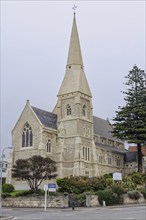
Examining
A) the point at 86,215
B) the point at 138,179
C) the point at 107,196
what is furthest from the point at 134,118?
the point at 86,215

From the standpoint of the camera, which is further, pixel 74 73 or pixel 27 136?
pixel 74 73

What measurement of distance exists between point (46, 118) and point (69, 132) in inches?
218

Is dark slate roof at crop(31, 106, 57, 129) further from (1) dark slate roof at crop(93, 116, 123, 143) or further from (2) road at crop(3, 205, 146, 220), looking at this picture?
(2) road at crop(3, 205, 146, 220)

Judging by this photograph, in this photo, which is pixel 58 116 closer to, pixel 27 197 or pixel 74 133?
pixel 74 133

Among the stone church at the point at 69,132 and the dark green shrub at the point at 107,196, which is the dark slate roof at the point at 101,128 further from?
the dark green shrub at the point at 107,196

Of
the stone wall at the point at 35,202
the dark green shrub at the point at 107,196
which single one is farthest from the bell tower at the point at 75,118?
the dark green shrub at the point at 107,196

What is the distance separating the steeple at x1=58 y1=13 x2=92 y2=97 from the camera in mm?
72312

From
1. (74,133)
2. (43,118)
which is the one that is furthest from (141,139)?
(43,118)

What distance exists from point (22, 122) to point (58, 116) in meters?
7.97

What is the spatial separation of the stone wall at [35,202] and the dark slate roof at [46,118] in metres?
27.9

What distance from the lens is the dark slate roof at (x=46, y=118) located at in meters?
66.9

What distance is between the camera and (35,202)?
3694 cm

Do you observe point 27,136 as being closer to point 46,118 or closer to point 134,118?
point 46,118

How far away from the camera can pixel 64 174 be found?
64.4 meters
